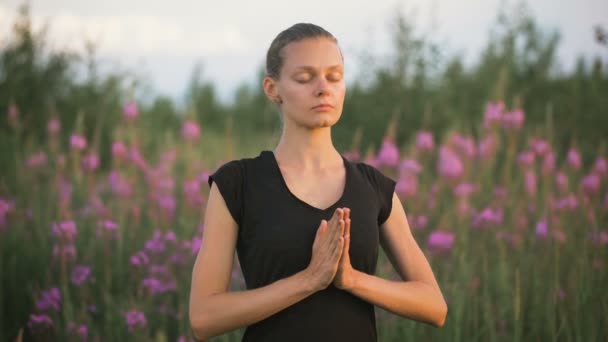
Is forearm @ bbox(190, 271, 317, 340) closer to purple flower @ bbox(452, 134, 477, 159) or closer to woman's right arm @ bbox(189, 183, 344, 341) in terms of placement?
woman's right arm @ bbox(189, 183, 344, 341)

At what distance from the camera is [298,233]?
1939mm

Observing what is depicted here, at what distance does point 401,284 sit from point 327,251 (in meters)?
0.33

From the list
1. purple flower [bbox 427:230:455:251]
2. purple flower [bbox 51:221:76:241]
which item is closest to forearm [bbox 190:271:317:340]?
purple flower [bbox 51:221:76:241]

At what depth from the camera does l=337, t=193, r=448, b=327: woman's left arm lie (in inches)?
75.6

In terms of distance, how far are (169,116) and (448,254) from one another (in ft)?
31.9

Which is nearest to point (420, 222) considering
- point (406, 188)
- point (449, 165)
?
point (406, 188)

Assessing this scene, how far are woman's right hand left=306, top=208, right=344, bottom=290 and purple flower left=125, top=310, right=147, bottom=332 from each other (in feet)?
5.18

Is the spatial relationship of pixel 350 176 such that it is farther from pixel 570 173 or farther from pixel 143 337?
Result: pixel 570 173

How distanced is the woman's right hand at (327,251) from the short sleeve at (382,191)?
0.36m

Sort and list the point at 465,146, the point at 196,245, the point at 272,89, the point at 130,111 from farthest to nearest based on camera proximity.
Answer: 1. the point at 465,146
2. the point at 130,111
3. the point at 196,245
4. the point at 272,89

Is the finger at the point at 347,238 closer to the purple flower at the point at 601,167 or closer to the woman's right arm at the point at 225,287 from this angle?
the woman's right arm at the point at 225,287

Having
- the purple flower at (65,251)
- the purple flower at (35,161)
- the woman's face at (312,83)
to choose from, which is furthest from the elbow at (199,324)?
the purple flower at (35,161)

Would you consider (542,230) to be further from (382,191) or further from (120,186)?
(120,186)

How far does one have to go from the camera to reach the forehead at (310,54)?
6.61 feet
